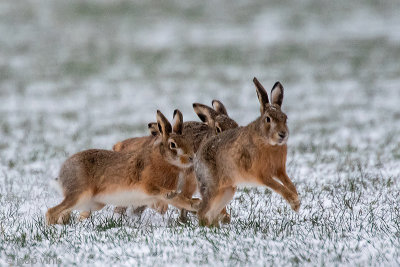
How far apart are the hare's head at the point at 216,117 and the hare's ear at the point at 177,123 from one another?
68cm

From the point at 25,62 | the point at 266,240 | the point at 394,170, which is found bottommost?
the point at 25,62

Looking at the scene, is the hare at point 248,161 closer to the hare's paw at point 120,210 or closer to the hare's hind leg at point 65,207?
the hare's hind leg at point 65,207

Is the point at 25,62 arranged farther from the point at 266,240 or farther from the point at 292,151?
the point at 266,240

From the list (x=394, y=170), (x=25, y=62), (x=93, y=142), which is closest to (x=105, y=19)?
(x=25, y=62)

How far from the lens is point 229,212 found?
716 cm

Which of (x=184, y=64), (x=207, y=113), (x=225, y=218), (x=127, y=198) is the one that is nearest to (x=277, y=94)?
(x=225, y=218)

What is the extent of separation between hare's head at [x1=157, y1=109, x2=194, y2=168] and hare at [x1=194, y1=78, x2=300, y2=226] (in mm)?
142

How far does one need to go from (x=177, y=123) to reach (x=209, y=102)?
1110 centimetres

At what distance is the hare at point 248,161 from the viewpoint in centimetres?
612

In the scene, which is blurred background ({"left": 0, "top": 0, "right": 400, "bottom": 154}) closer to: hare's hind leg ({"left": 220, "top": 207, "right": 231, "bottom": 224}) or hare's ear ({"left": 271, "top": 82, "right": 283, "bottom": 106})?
hare's hind leg ({"left": 220, "top": 207, "right": 231, "bottom": 224})

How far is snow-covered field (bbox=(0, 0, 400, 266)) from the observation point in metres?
5.62

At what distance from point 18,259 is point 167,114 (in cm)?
1133

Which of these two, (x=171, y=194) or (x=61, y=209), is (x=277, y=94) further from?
(x=61, y=209)

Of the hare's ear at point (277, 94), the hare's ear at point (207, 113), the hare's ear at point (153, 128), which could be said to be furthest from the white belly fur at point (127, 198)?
the hare's ear at point (277, 94)
